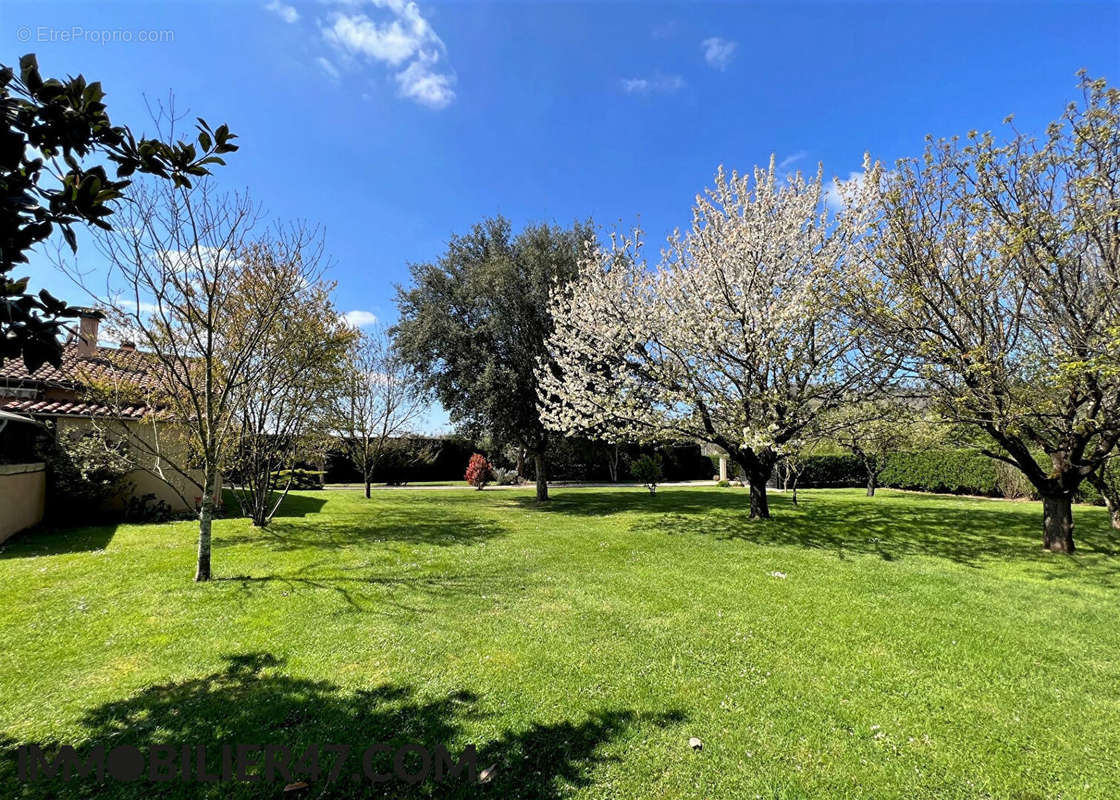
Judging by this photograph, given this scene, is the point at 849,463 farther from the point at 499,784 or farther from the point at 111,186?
the point at 111,186

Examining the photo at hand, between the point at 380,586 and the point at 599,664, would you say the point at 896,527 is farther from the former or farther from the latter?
the point at 380,586

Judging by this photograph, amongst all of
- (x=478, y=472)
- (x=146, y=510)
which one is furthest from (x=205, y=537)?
(x=478, y=472)

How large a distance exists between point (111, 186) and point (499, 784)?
3508 millimetres

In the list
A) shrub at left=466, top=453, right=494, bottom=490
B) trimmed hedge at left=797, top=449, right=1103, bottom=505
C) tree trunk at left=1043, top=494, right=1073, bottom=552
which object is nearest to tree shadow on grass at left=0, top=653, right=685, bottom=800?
tree trunk at left=1043, top=494, right=1073, bottom=552

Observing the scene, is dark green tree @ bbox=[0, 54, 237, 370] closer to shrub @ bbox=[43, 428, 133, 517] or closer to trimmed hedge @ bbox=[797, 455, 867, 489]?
shrub @ bbox=[43, 428, 133, 517]

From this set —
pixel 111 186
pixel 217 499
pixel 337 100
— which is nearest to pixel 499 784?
pixel 111 186

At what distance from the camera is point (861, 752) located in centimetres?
276

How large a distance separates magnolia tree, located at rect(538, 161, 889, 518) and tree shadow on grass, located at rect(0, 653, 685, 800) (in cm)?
718

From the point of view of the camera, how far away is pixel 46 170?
6.64 ft

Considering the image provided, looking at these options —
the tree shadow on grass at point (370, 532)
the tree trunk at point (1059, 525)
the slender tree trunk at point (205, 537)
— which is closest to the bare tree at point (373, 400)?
the tree shadow on grass at point (370, 532)

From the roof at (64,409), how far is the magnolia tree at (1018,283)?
15.7m

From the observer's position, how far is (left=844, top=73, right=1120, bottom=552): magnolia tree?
6.39 meters

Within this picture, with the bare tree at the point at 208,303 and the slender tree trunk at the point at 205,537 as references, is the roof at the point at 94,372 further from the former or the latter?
the slender tree trunk at the point at 205,537

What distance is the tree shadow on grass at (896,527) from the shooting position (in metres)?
7.76
